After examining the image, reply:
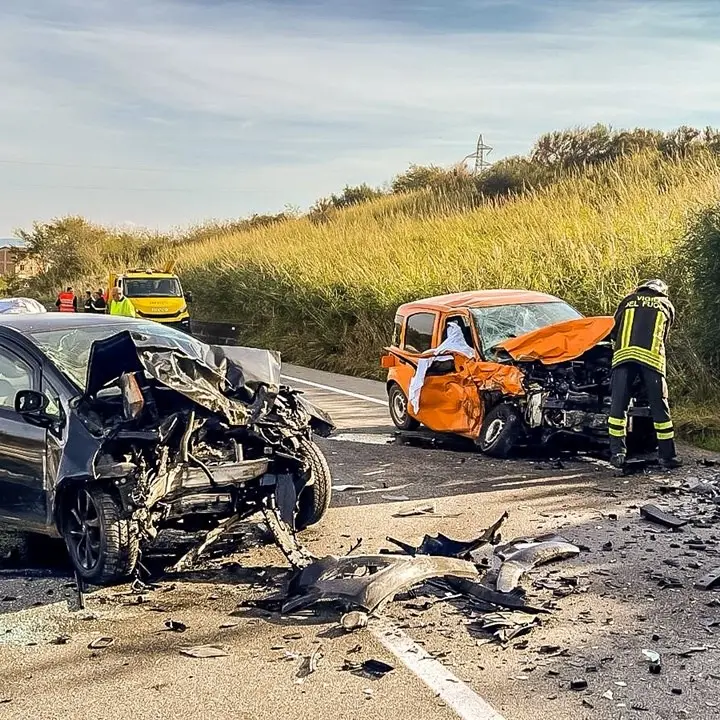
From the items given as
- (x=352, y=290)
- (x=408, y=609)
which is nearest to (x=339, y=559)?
(x=408, y=609)

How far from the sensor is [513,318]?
1084cm

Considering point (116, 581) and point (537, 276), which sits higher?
point (537, 276)

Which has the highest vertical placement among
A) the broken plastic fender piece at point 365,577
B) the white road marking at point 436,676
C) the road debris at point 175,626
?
the broken plastic fender piece at point 365,577

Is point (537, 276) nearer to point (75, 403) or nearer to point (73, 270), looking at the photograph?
point (75, 403)

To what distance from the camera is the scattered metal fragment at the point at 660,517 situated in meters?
7.04

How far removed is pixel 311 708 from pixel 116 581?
7.29 ft

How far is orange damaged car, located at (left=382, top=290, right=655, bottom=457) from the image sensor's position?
31.2 ft

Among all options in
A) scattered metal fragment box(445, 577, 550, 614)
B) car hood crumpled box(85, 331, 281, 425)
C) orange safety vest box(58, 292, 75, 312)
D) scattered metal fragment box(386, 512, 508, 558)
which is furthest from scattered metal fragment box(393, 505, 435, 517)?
orange safety vest box(58, 292, 75, 312)

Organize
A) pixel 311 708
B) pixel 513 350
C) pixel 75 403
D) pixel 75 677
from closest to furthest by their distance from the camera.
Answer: pixel 311 708
pixel 75 677
pixel 75 403
pixel 513 350

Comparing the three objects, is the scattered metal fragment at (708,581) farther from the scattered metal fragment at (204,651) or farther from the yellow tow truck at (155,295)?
the yellow tow truck at (155,295)

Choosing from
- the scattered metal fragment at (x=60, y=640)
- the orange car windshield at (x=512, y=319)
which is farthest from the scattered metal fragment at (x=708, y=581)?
the orange car windshield at (x=512, y=319)

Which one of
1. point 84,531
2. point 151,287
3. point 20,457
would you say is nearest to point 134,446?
point 84,531

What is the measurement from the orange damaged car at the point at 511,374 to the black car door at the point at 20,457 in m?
4.79

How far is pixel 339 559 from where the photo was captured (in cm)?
586
